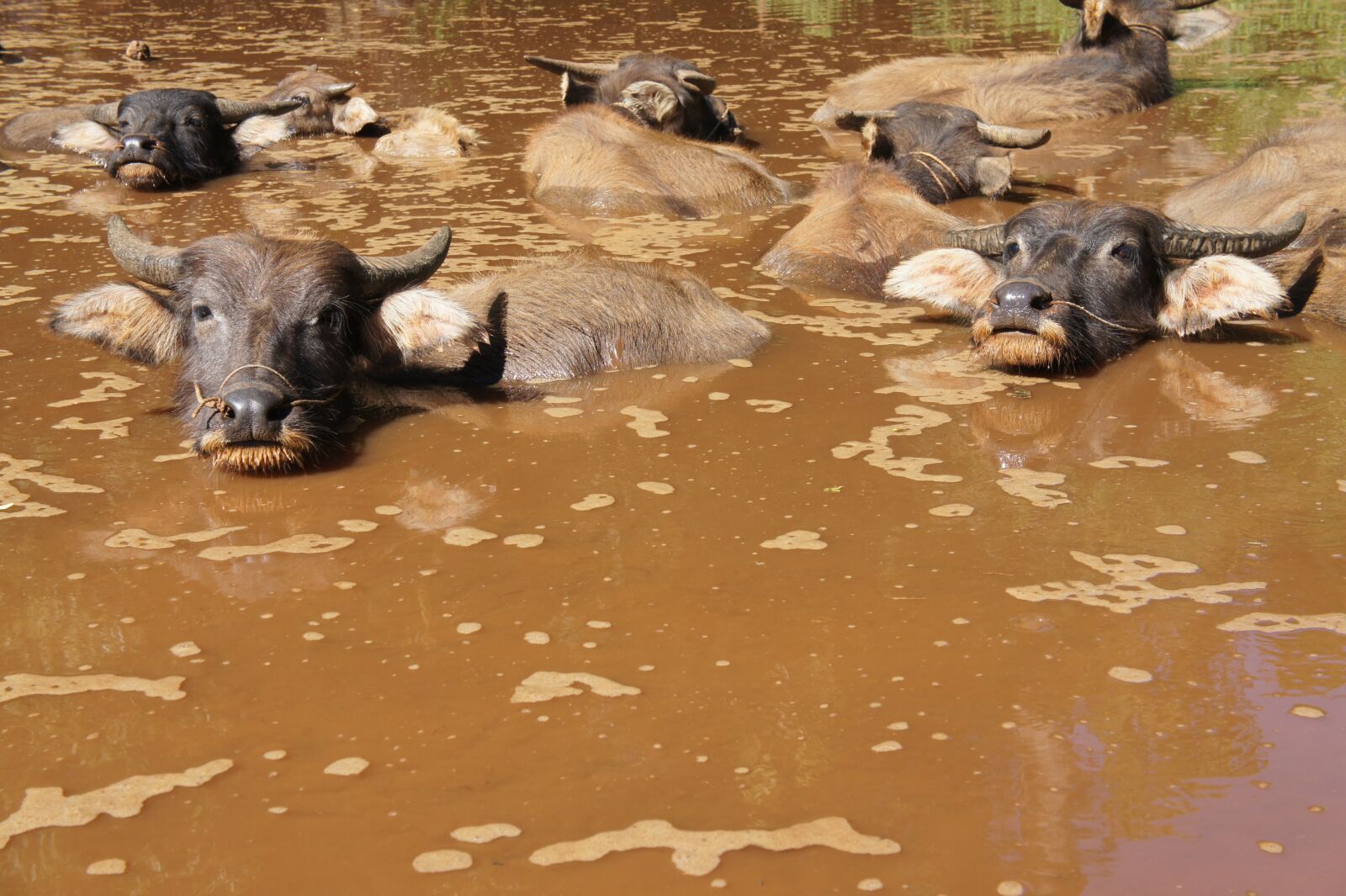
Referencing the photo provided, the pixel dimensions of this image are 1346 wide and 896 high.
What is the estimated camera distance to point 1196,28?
1227cm

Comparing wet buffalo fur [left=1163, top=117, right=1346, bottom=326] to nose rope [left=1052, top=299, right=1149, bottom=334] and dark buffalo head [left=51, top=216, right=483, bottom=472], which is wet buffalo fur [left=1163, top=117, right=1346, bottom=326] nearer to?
nose rope [left=1052, top=299, right=1149, bottom=334]

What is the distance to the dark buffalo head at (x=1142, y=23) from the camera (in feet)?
38.4

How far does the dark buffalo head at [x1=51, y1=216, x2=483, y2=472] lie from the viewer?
4.45 metres

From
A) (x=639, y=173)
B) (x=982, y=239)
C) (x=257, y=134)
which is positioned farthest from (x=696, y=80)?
(x=982, y=239)

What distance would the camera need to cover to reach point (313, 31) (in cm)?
1576

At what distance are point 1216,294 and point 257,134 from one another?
701 centimetres

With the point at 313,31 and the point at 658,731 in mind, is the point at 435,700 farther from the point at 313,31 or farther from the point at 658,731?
the point at 313,31

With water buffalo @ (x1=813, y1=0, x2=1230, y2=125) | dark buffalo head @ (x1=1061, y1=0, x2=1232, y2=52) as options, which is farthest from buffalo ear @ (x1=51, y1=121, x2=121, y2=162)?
dark buffalo head @ (x1=1061, y1=0, x2=1232, y2=52)

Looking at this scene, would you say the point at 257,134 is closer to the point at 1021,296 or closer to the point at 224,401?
the point at 224,401

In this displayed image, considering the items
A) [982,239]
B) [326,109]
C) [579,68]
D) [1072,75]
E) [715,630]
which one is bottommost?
[715,630]

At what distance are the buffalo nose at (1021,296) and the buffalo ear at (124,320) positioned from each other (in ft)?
10.1

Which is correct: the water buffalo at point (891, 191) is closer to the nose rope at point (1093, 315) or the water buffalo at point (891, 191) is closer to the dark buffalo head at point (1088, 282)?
the dark buffalo head at point (1088, 282)

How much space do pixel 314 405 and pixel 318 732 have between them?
73.0 inches

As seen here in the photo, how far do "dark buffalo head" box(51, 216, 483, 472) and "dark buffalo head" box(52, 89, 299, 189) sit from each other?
4207 millimetres
